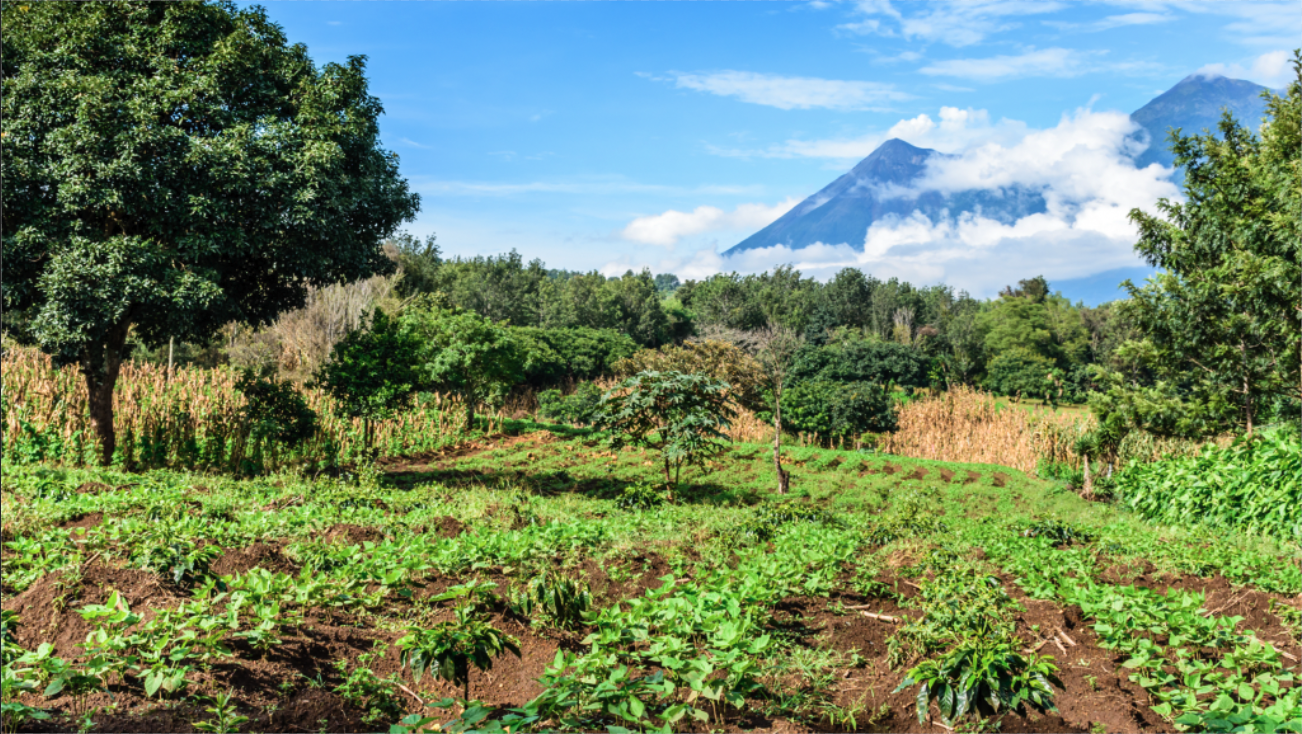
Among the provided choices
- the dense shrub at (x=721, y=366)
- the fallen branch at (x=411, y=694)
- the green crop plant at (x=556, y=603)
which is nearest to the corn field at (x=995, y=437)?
the dense shrub at (x=721, y=366)

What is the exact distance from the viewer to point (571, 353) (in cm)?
3084

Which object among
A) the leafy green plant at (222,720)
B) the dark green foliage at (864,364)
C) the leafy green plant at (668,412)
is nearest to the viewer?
the leafy green plant at (222,720)

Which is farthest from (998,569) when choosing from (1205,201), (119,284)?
(1205,201)

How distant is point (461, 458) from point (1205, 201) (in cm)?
1619

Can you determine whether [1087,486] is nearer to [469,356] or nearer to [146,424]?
[469,356]

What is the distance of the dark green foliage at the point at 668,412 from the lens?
9.84m

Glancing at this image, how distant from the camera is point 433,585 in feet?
15.2

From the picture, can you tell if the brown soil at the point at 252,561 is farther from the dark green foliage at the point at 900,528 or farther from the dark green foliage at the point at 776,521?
the dark green foliage at the point at 900,528

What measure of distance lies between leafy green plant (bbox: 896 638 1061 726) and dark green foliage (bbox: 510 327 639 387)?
81.5ft

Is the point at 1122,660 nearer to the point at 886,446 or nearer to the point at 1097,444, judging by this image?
the point at 1097,444

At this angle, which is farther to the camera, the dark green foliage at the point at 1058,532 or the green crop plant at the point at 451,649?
the dark green foliage at the point at 1058,532

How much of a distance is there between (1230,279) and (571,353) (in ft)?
70.6

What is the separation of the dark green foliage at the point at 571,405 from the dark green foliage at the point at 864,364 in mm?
8085

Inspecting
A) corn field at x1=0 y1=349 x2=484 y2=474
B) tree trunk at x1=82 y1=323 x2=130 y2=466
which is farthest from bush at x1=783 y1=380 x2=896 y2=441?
tree trunk at x1=82 y1=323 x2=130 y2=466
